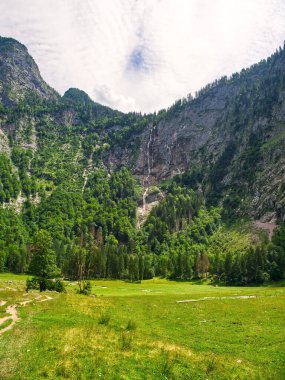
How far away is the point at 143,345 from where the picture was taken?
87.4 ft

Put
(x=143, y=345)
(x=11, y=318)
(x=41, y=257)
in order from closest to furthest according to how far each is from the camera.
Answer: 1. (x=143, y=345)
2. (x=11, y=318)
3. (x=41, y=257)

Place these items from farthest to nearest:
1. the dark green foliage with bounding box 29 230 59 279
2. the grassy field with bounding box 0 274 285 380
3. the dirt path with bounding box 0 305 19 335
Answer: the dark green foliage with bounding box 29 230 59 279 → the dirt path with bounding box 0 305 19 335 → the grassy field with bounding box 0 274 285 380

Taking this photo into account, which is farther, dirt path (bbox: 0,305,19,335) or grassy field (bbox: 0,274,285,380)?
dirt path (bbox: 0,305,19,335)

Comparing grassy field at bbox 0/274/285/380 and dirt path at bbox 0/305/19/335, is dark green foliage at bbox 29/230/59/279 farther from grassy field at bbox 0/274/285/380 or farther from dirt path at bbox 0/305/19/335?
grassy field at bbox 0/274/285/380

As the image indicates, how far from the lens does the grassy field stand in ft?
68.8

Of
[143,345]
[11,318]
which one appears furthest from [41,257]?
[143,345]

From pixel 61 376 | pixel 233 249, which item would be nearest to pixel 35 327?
pixel 61 376

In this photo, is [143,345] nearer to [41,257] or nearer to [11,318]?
[11,318]

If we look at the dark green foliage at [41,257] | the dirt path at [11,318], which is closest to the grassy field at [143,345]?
the dirt path at [11,318]

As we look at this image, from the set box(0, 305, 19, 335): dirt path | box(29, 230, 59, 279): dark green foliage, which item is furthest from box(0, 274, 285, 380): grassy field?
box(29, 230, 59, 279): dark green foliage

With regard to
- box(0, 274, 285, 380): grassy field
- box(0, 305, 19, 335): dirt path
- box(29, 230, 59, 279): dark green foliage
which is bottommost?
box(0, 274, 285, 380): grassy field

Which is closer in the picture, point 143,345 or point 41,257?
point 143,345

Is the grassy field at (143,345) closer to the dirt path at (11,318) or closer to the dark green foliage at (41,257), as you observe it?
the dirt path at (11,318)

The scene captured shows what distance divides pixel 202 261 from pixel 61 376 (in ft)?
472
